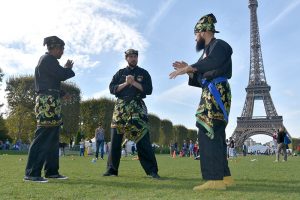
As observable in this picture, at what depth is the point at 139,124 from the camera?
789 centimetres

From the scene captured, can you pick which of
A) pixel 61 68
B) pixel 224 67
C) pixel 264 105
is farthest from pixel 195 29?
pixel 264 105

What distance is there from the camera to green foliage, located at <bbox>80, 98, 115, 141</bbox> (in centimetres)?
6431

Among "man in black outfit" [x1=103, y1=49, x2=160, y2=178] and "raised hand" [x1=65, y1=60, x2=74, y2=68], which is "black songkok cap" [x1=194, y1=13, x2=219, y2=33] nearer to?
"man in black outfit" [x1=103, y1=49, x2=160, y2=178]

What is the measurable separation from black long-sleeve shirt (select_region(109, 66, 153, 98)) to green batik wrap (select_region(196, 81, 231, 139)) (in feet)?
6.32

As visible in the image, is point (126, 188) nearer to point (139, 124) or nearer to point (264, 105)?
point (139, 124)

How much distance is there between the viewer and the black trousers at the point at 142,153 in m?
7.98

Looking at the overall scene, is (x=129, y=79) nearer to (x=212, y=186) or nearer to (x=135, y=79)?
(x=135, y=79)

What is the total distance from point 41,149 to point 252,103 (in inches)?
3194

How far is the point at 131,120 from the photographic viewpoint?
7.88m

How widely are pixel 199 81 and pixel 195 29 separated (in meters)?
0.88

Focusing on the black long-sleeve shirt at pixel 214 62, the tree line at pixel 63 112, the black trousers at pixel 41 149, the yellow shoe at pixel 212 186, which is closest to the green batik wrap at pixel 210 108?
the black long-sleeve shirt at pixel 214 62

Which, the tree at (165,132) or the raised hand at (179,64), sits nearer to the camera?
the raised hand at (179,64)

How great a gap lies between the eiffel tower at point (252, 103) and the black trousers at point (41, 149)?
7423 centimetres

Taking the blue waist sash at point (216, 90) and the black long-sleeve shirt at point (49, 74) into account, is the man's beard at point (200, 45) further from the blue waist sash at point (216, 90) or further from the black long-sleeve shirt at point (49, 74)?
the black long-sleeve shirt at point (49, 74)
